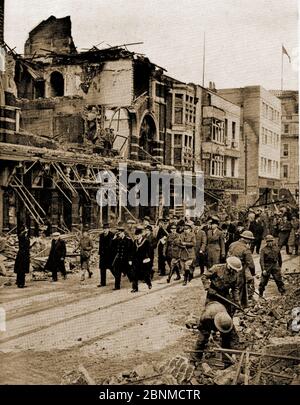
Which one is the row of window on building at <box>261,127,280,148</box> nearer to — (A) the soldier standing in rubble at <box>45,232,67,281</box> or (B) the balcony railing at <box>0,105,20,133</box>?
(A) the soldier standing in rubble at <box>45,232,67,281</box>

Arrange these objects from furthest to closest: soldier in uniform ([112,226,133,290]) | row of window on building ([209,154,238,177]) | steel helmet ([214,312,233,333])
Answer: soldier in uniform ([112,226,133,290]) → row of window on building ([209,154,238,177]) → steel helmet ([214,312,233,333])

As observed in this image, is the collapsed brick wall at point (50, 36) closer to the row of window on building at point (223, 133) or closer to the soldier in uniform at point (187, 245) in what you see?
the row of window on building at point (223, 133)

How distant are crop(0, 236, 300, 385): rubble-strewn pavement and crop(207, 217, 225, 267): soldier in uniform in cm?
87

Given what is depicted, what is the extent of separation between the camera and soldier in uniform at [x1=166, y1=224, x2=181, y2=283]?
11.9 m

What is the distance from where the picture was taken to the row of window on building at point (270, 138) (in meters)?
11.7

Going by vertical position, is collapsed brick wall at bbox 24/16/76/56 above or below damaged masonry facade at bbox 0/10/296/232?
above

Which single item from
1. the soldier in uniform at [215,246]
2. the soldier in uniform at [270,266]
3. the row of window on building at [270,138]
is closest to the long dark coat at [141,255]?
the soldier in uniform at [215,246]

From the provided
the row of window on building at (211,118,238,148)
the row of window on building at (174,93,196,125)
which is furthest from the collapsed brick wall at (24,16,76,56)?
the row of window on building at (211,118,238,148)

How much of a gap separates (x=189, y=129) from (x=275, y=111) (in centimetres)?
205

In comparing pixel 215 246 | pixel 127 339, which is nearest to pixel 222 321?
pixel 127 339

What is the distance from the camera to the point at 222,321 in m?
7.25

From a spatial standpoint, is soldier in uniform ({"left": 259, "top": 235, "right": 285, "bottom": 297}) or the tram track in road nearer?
the tram track in road

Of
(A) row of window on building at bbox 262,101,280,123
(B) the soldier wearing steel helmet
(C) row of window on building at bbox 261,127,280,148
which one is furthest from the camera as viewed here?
(A) row of window on building at bbox 262,101,280,123

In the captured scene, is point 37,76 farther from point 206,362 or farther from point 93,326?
point 206,362
